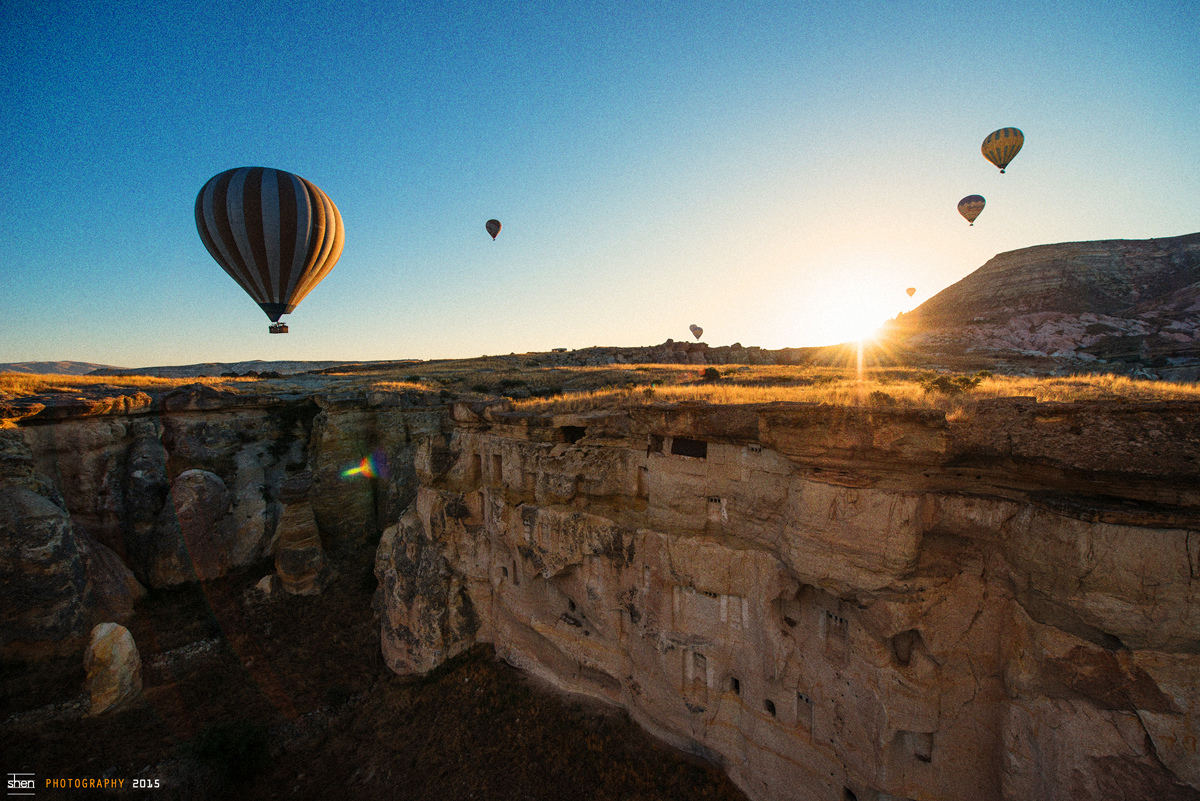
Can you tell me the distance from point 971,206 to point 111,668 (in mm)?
47420

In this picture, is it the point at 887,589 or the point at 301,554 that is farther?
the point at 301,554

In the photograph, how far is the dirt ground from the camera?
774 centimetres

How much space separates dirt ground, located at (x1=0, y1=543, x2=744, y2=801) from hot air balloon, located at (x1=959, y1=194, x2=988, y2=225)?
1550 inches

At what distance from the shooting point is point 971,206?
30672mm

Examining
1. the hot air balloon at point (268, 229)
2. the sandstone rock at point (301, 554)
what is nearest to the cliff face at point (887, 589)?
the sandstone rock at point (301, 554)

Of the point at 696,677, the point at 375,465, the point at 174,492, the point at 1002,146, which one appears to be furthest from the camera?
the point at 1002,146

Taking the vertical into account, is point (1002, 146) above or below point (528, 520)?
above

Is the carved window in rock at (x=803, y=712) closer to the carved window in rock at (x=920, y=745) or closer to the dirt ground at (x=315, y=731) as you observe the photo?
the carved window in rock at (x=920, y=745)

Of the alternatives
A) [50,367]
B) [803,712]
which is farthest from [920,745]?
[50,367]

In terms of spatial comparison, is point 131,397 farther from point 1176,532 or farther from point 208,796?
point 1176,532

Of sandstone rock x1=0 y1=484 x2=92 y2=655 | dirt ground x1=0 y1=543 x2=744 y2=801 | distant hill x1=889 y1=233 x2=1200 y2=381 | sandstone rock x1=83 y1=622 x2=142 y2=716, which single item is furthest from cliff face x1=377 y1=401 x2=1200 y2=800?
distant hill x1=889 y1=233 x2=1200 y2=381

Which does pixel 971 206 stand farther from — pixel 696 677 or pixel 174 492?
pixel 174 492

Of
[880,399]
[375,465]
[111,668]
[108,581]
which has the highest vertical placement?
[880,399]

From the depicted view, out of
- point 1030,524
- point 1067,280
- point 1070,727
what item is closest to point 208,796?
point 1070,727
